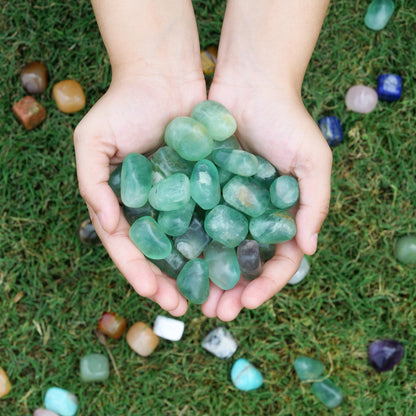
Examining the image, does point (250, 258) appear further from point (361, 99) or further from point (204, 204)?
point (361, 99)

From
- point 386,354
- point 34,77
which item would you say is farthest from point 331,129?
point 34,77

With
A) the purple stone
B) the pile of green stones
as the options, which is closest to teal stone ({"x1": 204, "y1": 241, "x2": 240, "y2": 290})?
the pile of green stones

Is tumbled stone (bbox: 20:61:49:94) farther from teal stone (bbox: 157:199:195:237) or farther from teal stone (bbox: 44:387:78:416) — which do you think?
teal stone (bbox: 44:387:78:416)

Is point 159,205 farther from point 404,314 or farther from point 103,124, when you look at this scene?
point 404,314

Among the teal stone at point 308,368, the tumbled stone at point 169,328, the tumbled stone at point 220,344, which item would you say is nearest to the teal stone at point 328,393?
the teal stone at point 308,368

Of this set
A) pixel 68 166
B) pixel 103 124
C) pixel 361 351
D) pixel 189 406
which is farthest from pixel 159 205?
pixel 361 351

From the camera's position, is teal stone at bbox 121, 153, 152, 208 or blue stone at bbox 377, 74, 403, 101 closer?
teal stone at bbox 121, 153, 152, 208
